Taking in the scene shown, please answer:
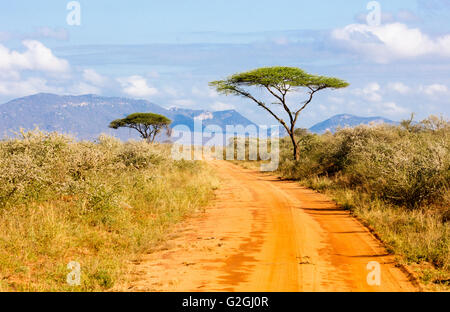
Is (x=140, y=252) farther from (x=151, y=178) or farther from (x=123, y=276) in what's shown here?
(x=151, y=178)

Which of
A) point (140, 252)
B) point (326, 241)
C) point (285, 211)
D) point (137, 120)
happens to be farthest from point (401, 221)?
point (137, 120)

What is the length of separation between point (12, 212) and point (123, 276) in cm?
396

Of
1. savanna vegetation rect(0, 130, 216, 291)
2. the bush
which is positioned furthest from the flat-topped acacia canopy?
savanna vegetation rect(0, 130, 216, 291)

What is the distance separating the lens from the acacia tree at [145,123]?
5100cm

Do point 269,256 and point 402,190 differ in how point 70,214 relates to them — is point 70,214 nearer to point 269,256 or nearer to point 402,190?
point 269,256

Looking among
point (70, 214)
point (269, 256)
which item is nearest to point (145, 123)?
point (70, 214)

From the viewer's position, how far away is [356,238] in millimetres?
9219

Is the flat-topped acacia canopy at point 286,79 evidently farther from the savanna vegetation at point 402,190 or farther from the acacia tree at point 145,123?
the acacia tree at point 145,123

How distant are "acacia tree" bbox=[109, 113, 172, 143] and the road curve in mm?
39643

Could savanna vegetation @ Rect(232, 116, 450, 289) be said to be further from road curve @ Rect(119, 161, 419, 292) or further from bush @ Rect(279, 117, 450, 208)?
road curve @ Rect(119, 161, 419, 292)

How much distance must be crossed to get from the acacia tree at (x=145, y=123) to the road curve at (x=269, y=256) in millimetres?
39643

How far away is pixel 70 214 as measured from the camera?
9.76 meters


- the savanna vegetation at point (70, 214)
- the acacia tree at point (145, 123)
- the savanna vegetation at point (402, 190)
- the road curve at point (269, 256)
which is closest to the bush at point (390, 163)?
the savanna vegetation at point (402, 190)
